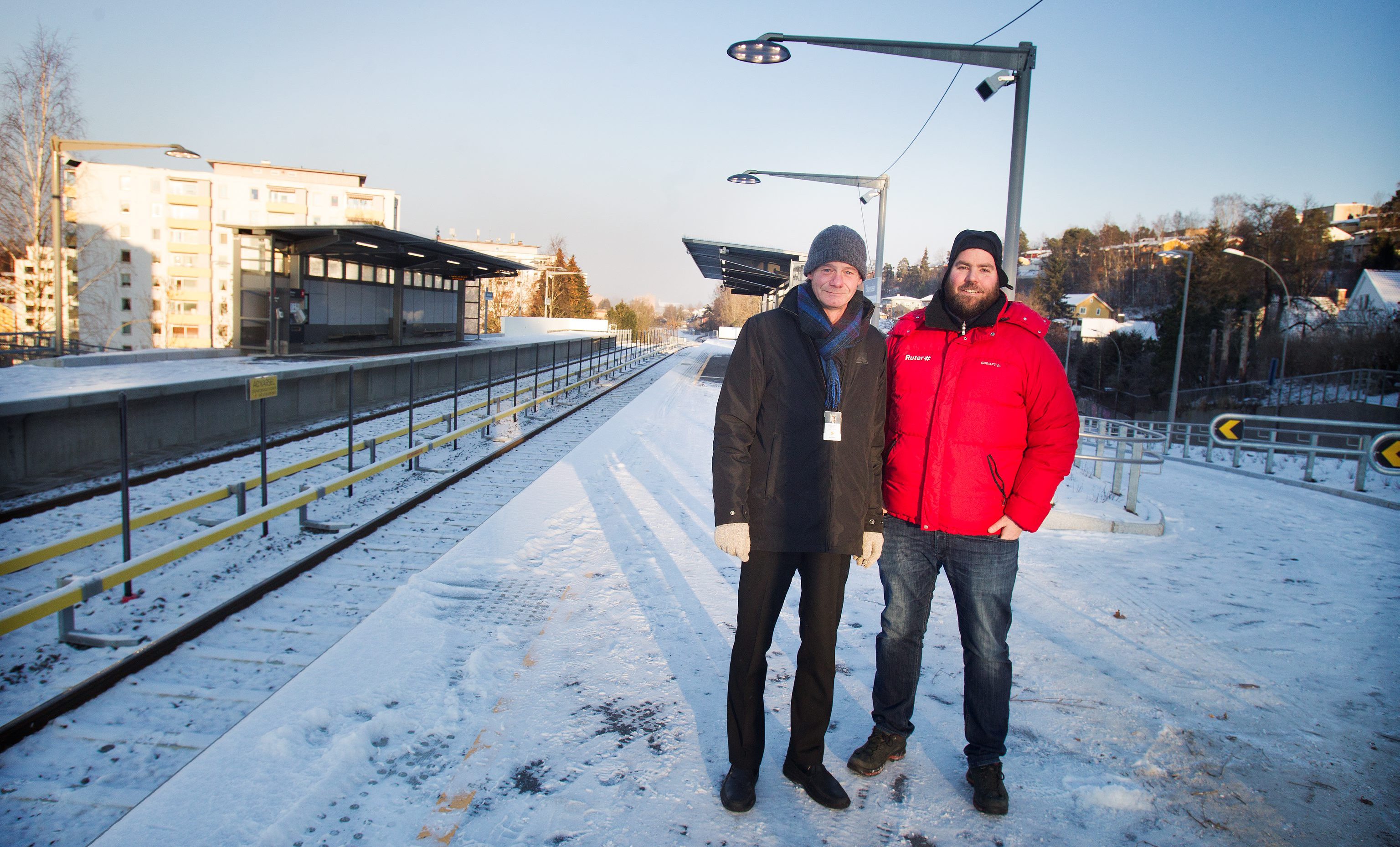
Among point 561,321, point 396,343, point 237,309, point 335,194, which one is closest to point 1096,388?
point 561,321

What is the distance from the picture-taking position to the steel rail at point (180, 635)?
3.10 meters

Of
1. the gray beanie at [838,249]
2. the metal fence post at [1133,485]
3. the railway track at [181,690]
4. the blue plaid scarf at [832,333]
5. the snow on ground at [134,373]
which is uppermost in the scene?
the gray beanie at [838,249]

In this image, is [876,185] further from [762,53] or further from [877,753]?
[877,753]

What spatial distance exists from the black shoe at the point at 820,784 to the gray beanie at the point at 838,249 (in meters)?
1.82

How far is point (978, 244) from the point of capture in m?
2.74

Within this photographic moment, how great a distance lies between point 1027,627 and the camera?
4320 mm

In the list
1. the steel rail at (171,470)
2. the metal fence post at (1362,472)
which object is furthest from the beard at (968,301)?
the metal fence post at (1362,472)

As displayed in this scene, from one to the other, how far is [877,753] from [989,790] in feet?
1.37

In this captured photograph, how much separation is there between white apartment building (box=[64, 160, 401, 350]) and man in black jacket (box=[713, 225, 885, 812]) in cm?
6676

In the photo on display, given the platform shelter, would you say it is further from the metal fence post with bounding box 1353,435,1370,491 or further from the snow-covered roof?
the snow-covered roof

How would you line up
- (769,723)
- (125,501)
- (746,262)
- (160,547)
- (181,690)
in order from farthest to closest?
1. (746,262)
2. (160,547)
3. (125,501)
4. (181,690)
5. (769,723)

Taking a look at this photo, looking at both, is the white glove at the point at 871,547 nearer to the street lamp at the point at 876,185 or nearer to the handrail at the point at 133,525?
the handrail at the point at 133,525

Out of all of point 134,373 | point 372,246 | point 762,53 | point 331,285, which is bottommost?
point 134,373

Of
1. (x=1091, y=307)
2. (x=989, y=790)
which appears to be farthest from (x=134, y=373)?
(x=1091, y=307)
